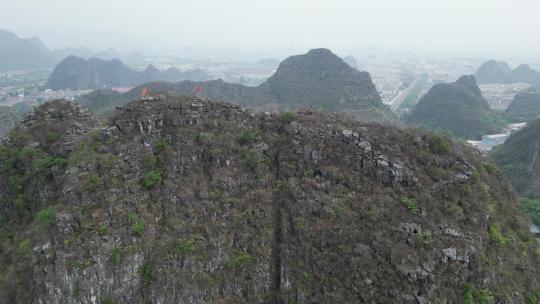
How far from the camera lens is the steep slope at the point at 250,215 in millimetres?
16375

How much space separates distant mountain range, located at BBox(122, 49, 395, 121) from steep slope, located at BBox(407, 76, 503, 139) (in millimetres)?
9403

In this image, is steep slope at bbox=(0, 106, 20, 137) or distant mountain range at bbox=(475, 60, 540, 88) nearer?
steep slope at bbox=(0, 106, 20, 137)

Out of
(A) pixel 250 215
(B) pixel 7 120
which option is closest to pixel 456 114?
(A) pixel 250 215

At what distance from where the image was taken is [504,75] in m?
151

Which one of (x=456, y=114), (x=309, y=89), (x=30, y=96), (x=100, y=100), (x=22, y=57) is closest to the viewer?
(x=456, y=114)

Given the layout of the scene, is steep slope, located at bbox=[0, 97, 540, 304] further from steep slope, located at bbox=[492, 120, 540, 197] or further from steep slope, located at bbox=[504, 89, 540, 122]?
steep slope, located at bbox=[504, 89, 540, 122]

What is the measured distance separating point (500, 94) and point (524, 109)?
1374 inches

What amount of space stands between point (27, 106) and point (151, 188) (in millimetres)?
88798

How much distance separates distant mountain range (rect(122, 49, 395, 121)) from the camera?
68.4m

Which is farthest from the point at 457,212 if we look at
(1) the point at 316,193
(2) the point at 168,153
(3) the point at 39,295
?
(3) the point at 39,295

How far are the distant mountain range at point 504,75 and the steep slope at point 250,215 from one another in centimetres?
15379

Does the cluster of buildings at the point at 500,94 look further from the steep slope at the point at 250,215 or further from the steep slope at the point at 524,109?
the steep slope at the point at 250,215

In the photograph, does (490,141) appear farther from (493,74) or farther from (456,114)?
(493,74)

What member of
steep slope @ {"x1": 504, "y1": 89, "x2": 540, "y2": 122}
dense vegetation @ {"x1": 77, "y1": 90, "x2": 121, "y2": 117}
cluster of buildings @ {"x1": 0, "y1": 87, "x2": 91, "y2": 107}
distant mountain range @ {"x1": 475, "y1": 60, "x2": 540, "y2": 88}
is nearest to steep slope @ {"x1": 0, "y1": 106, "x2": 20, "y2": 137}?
dense vegetation @ {"x1": 77, "y1": 90, "x2": 121, "y2": 117}
